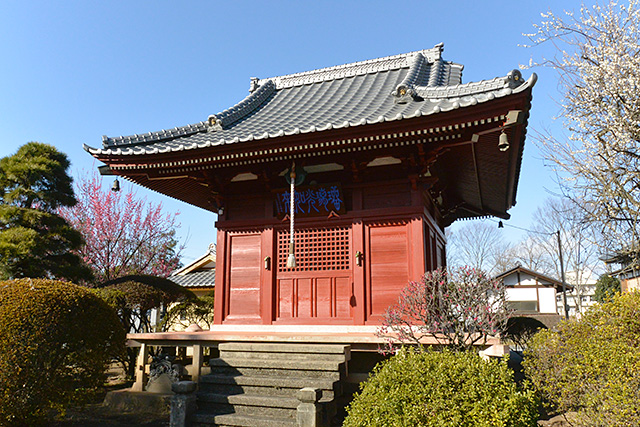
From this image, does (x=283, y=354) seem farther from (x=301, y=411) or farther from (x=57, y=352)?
(x=57, y=352)

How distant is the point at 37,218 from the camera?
1084cm

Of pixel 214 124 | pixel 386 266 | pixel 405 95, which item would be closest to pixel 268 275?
pixel 386 266

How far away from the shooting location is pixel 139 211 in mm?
18438

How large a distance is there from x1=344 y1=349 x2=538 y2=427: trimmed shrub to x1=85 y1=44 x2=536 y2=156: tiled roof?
3585mm

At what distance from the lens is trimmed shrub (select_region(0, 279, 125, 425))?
18.1ft

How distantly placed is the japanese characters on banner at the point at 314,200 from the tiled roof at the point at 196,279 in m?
12.7

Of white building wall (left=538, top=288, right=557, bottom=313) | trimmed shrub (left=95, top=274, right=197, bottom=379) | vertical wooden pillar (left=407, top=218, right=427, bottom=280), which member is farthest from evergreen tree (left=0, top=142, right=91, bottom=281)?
white building wall (left=538, top=288, right=557, bottom=313)

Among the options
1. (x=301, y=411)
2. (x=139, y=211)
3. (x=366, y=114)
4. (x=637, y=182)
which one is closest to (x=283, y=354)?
(x=301, y=411)

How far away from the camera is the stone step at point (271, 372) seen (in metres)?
6.12

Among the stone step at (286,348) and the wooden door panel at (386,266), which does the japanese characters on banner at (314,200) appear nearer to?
the wooden door panel at (386,266)

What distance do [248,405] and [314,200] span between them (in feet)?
12.3

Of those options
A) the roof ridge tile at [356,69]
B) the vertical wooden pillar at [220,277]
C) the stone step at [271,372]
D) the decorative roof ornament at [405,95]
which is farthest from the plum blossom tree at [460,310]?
the roof ridge tile at [356,69]

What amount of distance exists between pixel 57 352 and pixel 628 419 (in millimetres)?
6546

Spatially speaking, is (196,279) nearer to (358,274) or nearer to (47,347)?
(358,274)
